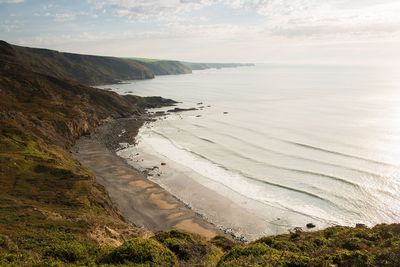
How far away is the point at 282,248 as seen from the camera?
25.8 metres

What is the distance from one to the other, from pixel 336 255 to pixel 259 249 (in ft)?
16.5

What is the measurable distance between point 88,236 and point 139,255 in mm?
9042

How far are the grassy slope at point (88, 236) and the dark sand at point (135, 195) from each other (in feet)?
14.1

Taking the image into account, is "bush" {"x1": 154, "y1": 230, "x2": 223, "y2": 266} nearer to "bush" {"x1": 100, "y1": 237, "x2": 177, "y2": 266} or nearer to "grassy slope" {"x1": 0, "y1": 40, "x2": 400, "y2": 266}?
"grassy slope" {"x1": 0, "y1": 40, "x2": 400, "y2": 266}

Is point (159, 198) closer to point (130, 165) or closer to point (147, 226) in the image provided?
point (147, 226)

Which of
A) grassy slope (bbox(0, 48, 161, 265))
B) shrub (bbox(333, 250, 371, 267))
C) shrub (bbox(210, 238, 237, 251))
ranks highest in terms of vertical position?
shrub (bbox(333, 250, 371, 267))

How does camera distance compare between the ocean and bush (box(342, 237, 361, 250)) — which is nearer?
bush (box(342, 237, 361, 250))

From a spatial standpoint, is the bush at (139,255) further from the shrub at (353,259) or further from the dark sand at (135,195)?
the dark sand at (135,195)

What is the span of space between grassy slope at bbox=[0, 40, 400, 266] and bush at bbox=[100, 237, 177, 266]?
0.06 metres

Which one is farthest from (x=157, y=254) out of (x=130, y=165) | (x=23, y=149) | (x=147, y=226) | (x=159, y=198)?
(x=130, y=165)

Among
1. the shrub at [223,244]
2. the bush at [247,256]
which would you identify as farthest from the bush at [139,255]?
the shrub at [223,244]

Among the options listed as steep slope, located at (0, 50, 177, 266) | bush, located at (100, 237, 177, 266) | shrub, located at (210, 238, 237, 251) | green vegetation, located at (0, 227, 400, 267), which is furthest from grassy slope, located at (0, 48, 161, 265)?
shrub, located at (210, 238, 237, 251)

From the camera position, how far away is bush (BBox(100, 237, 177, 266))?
20872mm

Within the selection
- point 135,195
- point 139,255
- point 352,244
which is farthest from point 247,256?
point 135,195
